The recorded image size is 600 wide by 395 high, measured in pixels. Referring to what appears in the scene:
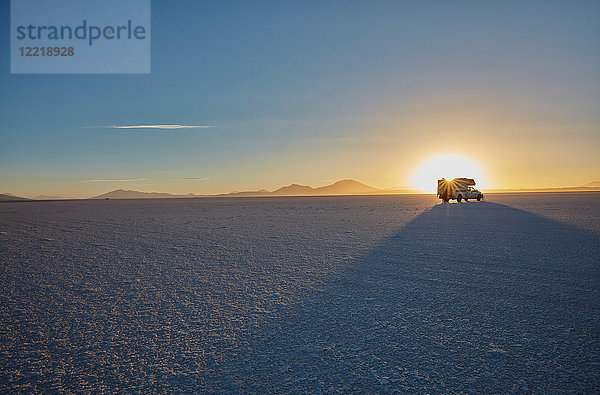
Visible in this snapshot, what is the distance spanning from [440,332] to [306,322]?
1605 millimetres

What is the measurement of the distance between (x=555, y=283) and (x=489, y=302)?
→ 186 cm

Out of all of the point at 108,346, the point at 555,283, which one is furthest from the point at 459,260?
the point at 108,346

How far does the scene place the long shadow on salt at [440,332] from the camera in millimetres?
3314

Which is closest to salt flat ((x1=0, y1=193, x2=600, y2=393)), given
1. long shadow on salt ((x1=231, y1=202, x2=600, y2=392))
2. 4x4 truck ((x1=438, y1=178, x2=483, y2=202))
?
long shadow on salt ((x1=231, y1=202, x2=600, y2=392))

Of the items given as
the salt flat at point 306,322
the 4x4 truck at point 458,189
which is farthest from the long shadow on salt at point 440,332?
the 4x4 truck at point 458,189

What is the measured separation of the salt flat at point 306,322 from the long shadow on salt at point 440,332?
2 cm

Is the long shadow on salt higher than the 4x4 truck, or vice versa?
the 4x4 truck

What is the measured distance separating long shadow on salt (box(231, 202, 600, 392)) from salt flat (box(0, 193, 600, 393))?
19 mm

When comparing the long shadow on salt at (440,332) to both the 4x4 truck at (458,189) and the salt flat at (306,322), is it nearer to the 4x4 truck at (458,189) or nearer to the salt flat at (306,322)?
the salt flat at (306,322)

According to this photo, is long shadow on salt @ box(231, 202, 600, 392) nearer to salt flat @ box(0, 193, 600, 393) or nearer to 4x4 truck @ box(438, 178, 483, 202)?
salt flat @ box(0, 193, 600, 393)

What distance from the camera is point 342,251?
10.0 meters

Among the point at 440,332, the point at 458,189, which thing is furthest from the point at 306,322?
the point at 458,189

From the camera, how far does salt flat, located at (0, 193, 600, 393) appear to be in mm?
3393

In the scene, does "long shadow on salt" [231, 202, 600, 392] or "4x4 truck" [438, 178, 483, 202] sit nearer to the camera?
"long shadow on salt" [231, 202, 600, 392]
